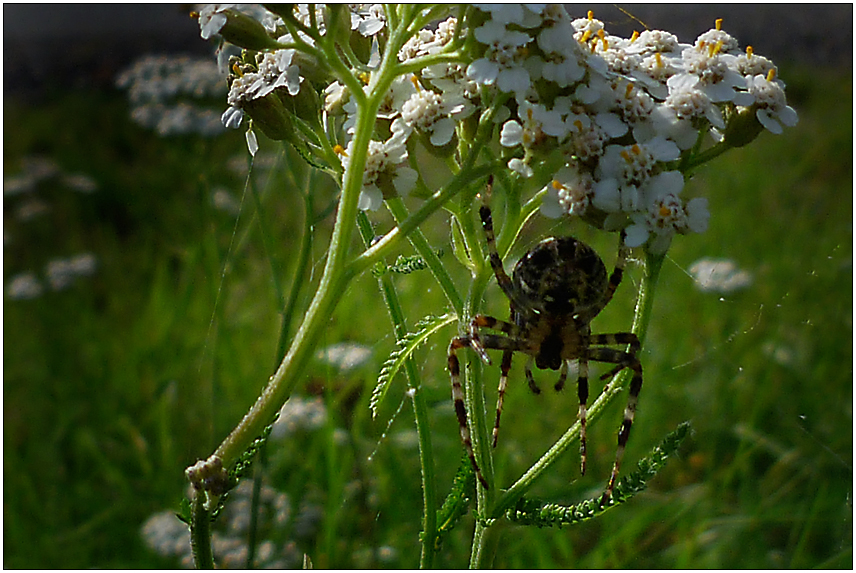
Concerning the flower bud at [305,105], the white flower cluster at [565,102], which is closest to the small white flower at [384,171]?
the white flower cluster at [565,102]

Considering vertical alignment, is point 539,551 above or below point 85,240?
above

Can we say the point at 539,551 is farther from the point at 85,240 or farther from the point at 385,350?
the point at 85,240

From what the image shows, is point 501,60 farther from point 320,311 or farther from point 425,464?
point 425,464

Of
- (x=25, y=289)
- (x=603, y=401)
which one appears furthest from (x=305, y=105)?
(x=25, y=289)

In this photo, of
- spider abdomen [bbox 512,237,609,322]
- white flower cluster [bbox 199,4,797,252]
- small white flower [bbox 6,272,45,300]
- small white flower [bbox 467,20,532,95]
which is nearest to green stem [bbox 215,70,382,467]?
white flower cluster [bbox 199,4,797,252]

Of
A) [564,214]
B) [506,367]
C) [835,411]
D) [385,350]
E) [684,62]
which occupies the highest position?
[684,62]

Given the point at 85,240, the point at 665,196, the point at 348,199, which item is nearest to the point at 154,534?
the point at 348,199

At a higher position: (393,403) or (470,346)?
(470,346)
